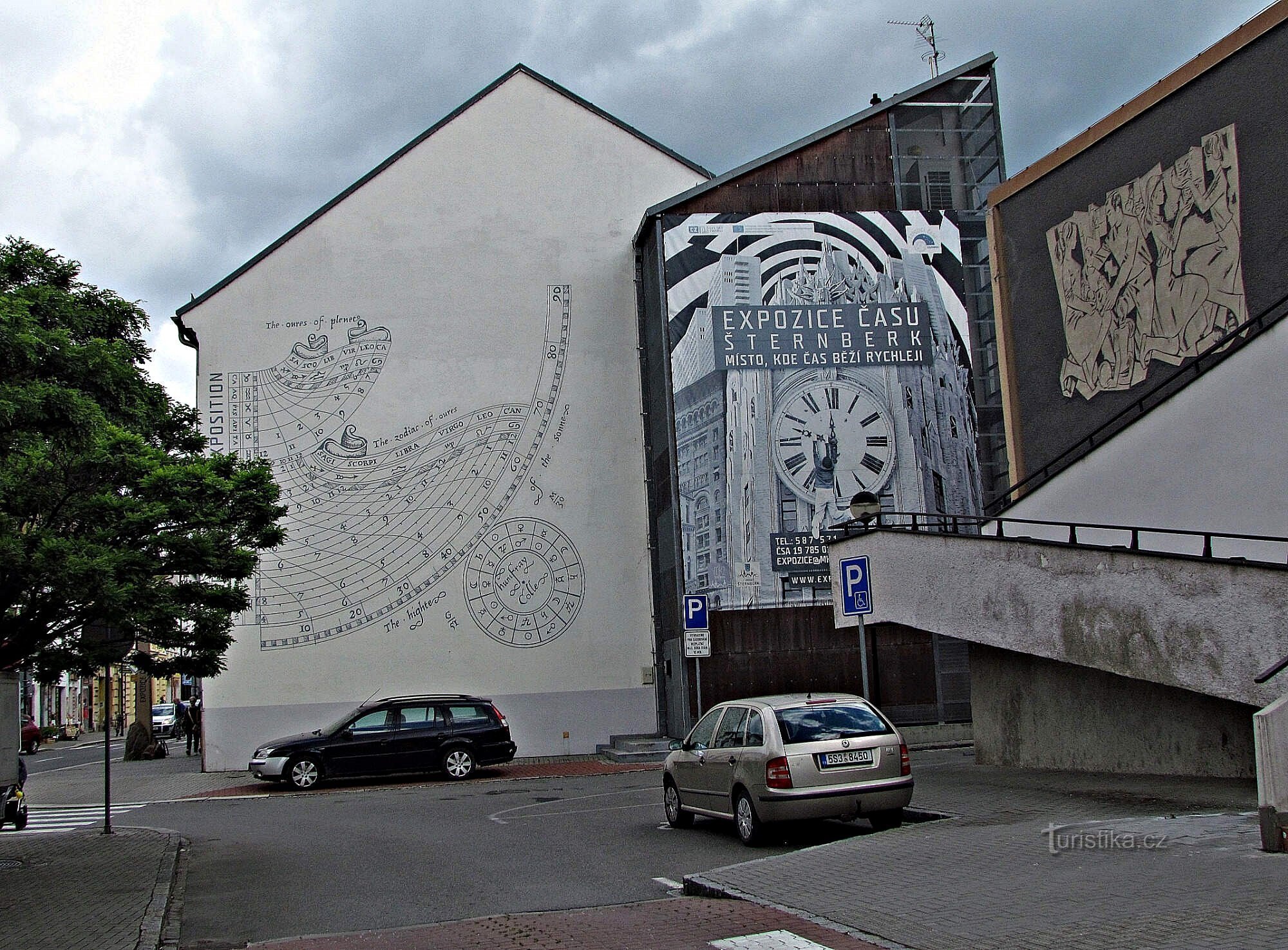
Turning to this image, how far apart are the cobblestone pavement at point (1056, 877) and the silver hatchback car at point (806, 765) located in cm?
59

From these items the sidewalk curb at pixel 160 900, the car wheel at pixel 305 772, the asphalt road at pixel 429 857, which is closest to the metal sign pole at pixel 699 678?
the asphalt road at pixel 429 857

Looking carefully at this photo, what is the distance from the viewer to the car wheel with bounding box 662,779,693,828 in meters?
14.1

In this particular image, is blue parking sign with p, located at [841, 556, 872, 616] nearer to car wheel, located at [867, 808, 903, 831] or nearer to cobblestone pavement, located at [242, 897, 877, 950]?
car wheel, located at [867, 808, 903, 831]

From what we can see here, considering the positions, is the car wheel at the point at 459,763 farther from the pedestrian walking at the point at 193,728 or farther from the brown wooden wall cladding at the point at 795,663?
the pedestrian walking at the point at 193,728

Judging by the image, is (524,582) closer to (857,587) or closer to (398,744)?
(398,744)

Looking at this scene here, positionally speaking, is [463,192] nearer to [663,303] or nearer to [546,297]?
[546,297]

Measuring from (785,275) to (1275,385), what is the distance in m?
17.1

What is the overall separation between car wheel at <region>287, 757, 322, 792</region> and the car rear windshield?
1398 centimetres

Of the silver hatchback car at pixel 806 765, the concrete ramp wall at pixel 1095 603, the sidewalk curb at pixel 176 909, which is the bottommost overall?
the sidewalk curb at pixel 176 909

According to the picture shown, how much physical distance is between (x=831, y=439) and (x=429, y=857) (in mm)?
17926

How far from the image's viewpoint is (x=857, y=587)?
54.3ft

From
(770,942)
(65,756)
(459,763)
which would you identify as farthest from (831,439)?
(65,756)

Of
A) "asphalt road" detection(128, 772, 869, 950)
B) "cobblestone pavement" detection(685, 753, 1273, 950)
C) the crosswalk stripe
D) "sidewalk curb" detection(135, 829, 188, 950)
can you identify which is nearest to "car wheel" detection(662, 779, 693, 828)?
"asphalt road" detection(128, 772, 869, 950)

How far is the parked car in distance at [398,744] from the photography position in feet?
77.4
